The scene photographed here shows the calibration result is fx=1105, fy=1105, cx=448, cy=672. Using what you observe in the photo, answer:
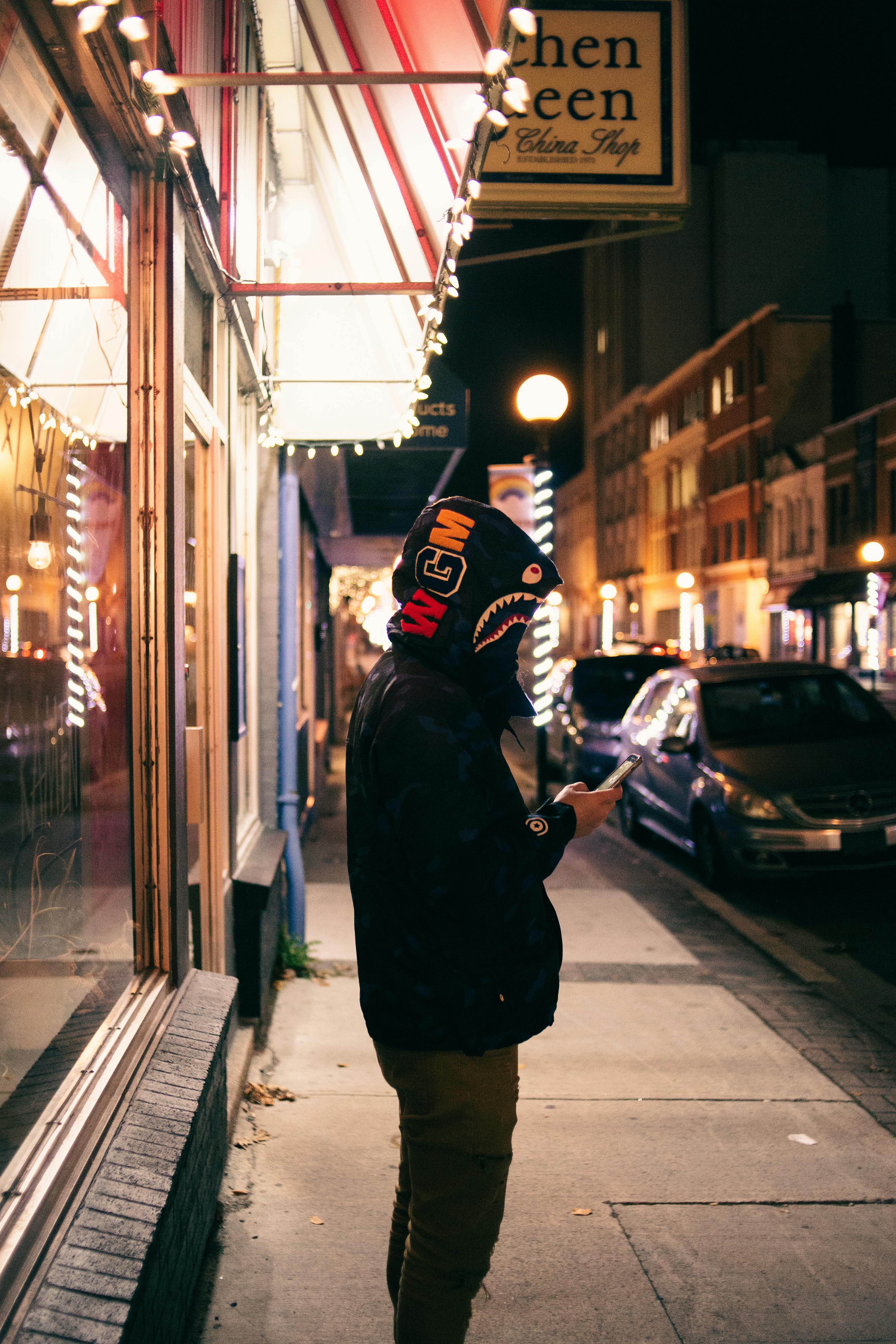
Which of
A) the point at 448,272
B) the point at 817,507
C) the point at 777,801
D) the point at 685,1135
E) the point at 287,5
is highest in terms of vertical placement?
the point at 817,507

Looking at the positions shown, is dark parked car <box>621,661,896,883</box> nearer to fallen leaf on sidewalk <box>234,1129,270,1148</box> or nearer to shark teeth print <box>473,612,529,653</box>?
fallen leaf on sidewalk <box>234,1129,270,1148</box>

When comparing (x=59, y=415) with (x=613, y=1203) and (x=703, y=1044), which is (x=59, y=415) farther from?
(x=703, y=1044)

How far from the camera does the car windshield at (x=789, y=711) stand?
8.85 metres

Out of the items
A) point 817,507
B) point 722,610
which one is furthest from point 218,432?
point 722,610

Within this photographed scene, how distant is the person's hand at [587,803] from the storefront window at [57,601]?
1227 mm

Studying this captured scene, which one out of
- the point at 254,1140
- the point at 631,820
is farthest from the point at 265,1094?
the point at 631,820

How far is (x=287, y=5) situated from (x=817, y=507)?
110 feet

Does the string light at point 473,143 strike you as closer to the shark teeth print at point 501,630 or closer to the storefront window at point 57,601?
the storefront window at point 57,601

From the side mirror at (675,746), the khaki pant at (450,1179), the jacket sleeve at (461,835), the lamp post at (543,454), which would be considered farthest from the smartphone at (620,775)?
the lamp post at (543,454)

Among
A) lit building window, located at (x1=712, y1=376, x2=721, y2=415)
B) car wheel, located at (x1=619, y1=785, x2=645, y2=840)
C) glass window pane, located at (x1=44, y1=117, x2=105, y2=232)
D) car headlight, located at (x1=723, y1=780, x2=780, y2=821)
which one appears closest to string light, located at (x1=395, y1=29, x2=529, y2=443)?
glass window pane, located at (x1=44, y1=117, x2=105, y2=232)

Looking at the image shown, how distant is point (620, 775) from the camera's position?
8.59 feet

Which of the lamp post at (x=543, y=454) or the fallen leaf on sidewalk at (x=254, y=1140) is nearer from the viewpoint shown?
the fallen leaf on sidewalk at (x=254, y=1140)

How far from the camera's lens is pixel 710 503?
4688 cm

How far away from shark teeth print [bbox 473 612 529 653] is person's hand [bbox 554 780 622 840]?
377 millimetres
